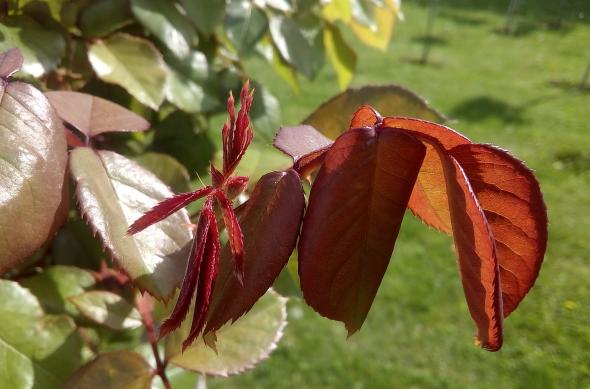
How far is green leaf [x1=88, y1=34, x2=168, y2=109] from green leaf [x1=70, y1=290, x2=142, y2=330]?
21 cm

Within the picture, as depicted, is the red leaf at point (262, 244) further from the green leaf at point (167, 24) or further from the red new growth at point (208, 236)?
the green leaf at point (167, 24)

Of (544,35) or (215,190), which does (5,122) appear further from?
(544,35)

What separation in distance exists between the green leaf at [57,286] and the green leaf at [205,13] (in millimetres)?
314

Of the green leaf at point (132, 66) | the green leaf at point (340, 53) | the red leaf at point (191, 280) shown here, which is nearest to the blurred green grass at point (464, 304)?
the green leaf at point (340, 53)

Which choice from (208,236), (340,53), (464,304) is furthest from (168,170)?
(464,304)

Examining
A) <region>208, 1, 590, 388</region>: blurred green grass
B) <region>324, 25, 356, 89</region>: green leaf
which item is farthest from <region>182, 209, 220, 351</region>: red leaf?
<region>208, 1, 590, 388</region>: blurred green grass

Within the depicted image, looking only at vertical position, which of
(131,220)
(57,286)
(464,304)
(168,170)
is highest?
(131,220)

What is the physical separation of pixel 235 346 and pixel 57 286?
21 centimetres

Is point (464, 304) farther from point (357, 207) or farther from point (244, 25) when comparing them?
point (357, 207)

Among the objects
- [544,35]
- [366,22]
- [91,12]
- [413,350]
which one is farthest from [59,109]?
[544,35]

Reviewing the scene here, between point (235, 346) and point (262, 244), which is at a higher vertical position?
point (262, 244)

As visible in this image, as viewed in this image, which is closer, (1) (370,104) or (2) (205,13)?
Result: (1) (370,104)

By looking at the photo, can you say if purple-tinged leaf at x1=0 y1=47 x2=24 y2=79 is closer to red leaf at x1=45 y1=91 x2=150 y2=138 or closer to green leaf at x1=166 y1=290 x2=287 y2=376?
red leaf at x1=45 y1=91 x2=150 y2=138

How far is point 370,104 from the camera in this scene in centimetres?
60
